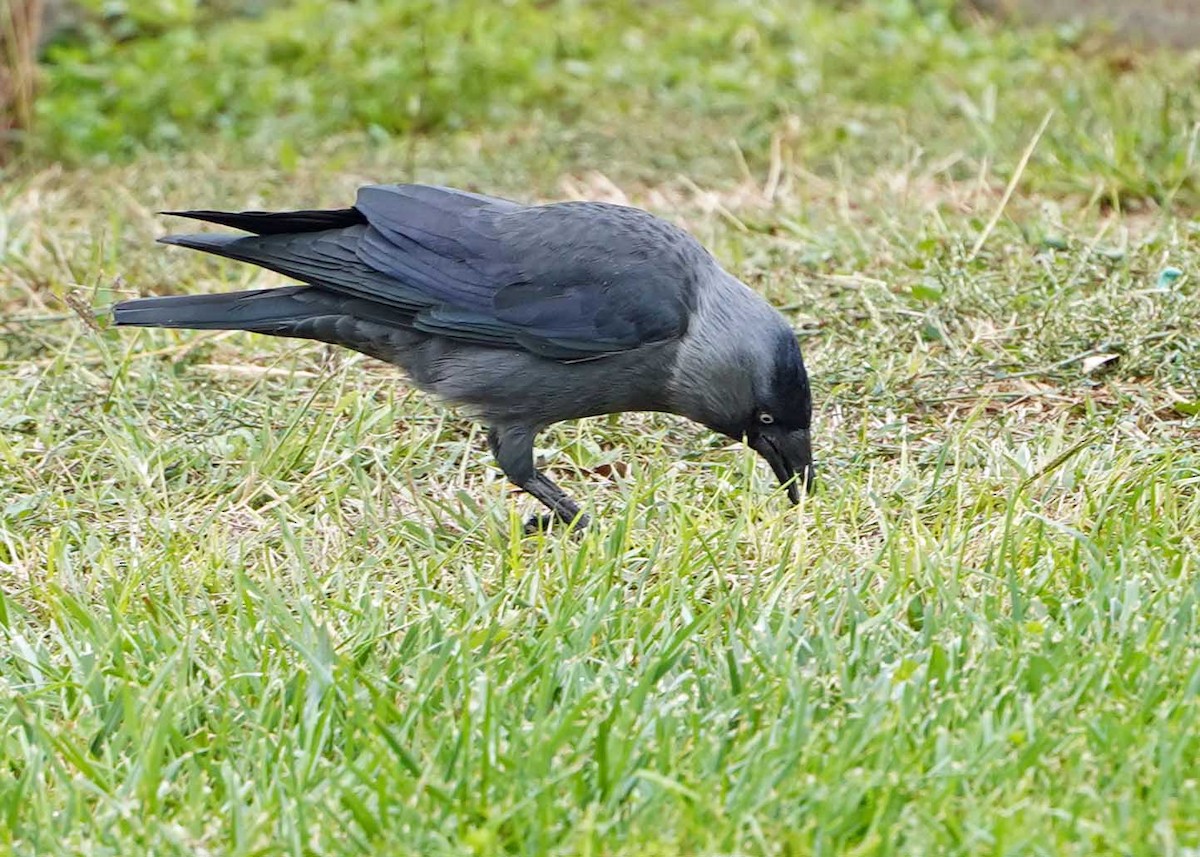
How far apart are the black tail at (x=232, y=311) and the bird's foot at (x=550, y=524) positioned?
78cm

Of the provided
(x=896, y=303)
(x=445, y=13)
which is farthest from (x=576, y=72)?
(x=896, y=303)

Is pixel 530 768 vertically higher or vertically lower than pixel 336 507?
higher

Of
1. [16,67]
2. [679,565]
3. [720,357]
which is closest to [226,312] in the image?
[720,357]

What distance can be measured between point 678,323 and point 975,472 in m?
0.84

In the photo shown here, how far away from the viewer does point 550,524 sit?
429 centimetres

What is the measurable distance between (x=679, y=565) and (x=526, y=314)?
0.92m

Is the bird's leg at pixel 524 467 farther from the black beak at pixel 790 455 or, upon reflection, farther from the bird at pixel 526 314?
the black beak at pixel 790 455

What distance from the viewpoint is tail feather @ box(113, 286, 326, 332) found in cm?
443

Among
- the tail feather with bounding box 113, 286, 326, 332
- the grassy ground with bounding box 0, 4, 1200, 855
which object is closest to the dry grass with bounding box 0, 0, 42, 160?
the grassy ground with bounding box 0, 4, 1200, 855

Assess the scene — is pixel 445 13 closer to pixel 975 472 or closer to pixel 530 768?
pixel 975 472

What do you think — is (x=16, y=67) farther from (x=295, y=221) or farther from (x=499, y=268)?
(x=499, y=268)

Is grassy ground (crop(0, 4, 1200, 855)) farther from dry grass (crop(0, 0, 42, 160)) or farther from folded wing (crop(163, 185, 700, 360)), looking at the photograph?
dry grass (crop(0, 0, 42, 160))

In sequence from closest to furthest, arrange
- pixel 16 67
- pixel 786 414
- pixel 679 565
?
pixel 679 565, pixel 786 414, pixel 16 67

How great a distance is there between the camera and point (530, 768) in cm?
282
